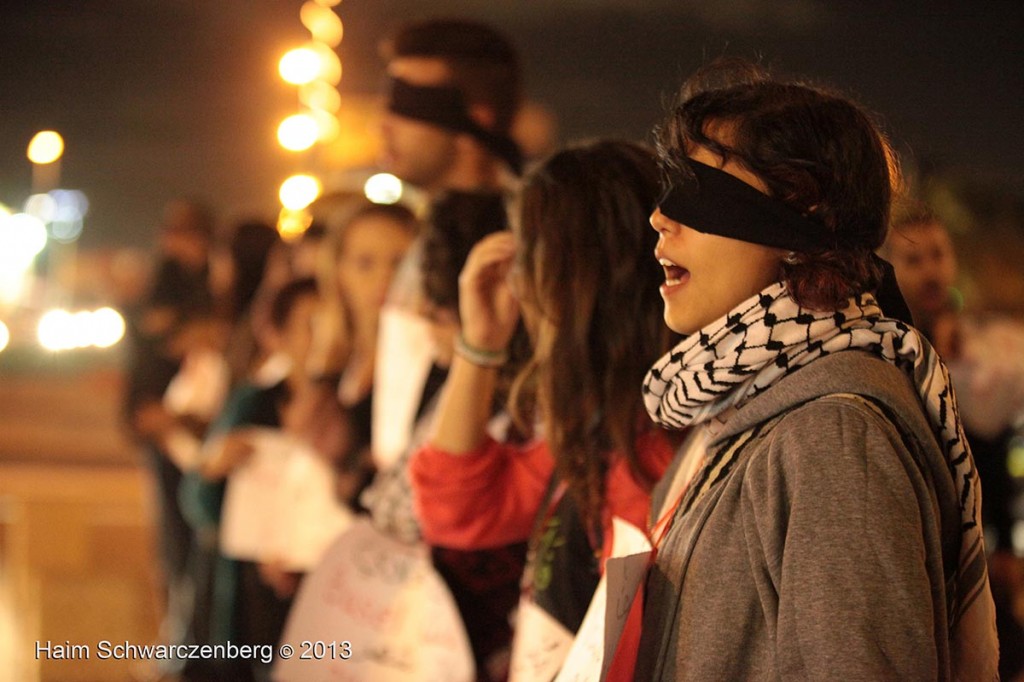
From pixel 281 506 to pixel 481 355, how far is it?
5.81 feet

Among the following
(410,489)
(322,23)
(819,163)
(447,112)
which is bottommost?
(410,489)

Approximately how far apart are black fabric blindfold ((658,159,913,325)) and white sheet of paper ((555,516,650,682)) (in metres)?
0.40

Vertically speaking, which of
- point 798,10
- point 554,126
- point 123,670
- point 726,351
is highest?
point 798,10

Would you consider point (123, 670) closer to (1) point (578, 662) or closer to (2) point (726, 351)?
(1) point (578, 662)

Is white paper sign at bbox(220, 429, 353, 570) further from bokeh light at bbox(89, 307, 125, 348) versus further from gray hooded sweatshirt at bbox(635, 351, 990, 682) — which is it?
gray hooded sweatshirt at bbox(635, 351, 990, 682)

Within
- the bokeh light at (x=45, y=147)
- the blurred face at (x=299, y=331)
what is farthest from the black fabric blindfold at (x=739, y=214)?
the bokeh light at (x=45, y=147)

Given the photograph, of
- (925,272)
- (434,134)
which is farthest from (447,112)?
(925,272)

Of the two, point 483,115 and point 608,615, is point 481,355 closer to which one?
point 608,615

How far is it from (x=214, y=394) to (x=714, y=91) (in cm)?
308

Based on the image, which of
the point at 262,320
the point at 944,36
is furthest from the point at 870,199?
the point at 262,320

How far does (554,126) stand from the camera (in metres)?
3.41

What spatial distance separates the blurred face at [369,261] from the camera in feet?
10.7

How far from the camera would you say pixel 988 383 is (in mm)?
2734

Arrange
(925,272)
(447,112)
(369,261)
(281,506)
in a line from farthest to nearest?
(281,506) → (369,261) → (447,112) → (925,272)
